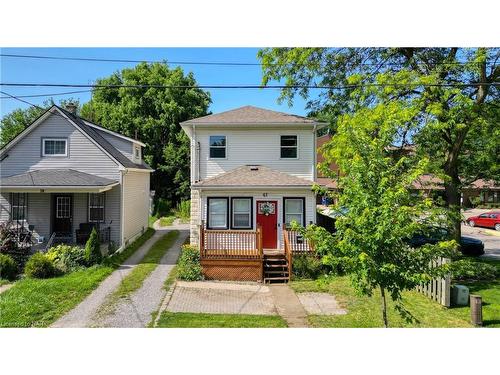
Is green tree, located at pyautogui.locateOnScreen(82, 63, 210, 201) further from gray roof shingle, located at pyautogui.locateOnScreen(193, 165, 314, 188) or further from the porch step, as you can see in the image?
the porch step

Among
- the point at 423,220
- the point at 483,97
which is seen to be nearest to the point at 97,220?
the point at 423,220

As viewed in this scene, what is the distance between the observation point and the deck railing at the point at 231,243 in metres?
11.5

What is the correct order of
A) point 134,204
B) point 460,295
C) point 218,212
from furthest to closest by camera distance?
point 134,204
point 218,212
point 460,295

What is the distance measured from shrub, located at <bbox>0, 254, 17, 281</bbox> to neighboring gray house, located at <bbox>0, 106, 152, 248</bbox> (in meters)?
3.03

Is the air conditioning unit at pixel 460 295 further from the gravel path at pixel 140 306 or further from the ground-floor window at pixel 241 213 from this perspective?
the gravel path at pixel 140 306

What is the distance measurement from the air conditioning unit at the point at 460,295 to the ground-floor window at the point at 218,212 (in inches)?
287

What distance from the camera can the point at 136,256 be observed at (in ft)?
46.2

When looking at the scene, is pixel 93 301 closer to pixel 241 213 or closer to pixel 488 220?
pixel 241 213

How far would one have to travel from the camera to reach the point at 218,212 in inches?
500

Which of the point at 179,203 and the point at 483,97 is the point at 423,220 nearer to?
the point at 483,97

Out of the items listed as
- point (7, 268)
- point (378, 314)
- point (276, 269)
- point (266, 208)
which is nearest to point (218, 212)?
point (266, 208)

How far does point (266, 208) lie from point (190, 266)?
3.40 meters

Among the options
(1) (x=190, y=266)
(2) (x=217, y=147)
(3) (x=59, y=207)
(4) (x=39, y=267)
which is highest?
(2) (x=217, y=147)
